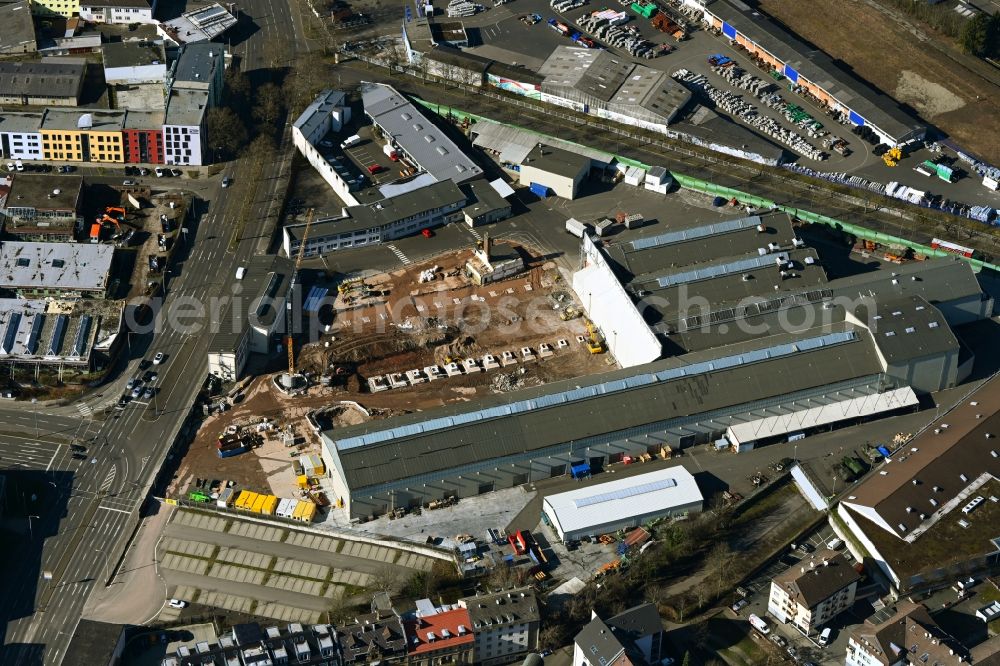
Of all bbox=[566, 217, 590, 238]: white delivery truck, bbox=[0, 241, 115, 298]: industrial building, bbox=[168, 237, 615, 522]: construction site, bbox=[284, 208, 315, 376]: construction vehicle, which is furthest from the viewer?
bbox=[566, 217, 590, 238]: white delivery truck

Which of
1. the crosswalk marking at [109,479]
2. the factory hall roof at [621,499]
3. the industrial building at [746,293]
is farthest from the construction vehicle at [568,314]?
the crosswalk marking at [109,479]

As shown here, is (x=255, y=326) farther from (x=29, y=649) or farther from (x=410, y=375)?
(x=29, y=649)

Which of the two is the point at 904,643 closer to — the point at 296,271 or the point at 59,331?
the point at 296,271

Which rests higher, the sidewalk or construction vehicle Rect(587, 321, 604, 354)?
construction vehicle Rect(587, 321, 604, 354)

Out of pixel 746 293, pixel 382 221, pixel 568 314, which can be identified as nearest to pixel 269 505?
pixel 568 314

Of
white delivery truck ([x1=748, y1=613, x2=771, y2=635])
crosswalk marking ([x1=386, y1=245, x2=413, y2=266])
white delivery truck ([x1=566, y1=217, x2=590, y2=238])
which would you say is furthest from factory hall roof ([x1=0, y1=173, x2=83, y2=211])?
white delivery truck ([x1=748, y1=613, x2=771, y2=635])

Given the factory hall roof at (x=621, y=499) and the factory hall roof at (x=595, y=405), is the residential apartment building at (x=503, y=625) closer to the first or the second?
the factory hall roof at (x=621, y=499)

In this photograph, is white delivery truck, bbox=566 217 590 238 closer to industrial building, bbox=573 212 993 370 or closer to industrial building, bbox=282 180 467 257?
industrial building, bbox=573 212 993 370
